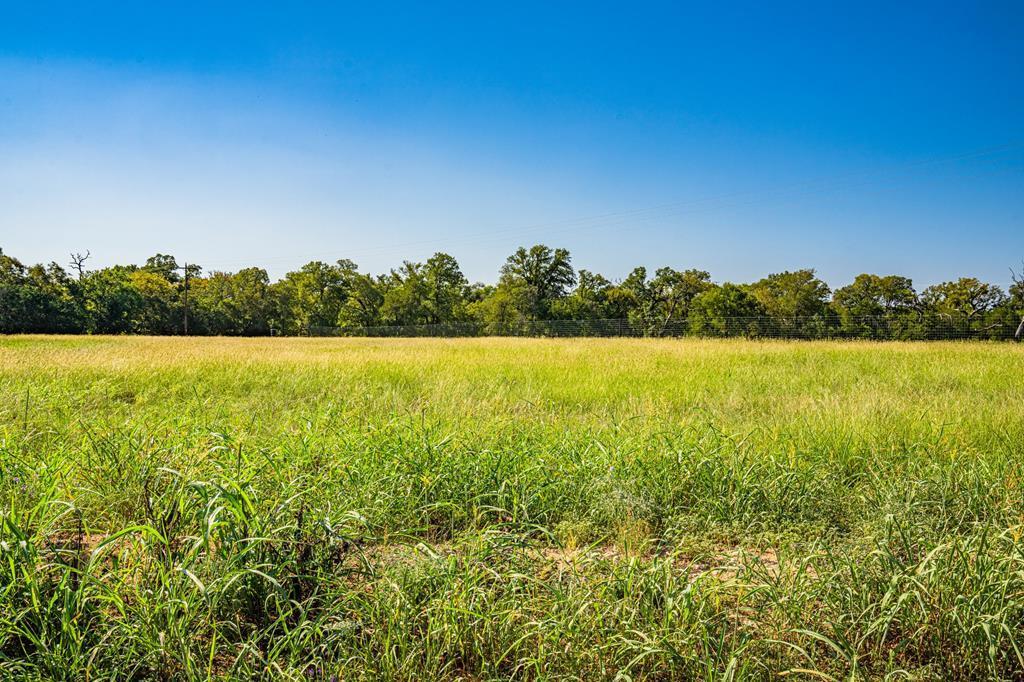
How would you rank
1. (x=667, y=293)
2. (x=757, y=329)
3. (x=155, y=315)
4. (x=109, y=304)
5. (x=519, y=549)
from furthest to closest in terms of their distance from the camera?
(x=667, y=293), (x=155, y=315), (x=109, y=304), (x=757, y=329), (x=519, y=549)

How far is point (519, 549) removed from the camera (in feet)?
7.86

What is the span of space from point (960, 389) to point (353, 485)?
8.94 m

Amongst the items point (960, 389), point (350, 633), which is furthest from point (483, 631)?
point (960, 389)

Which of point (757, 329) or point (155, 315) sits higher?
point (155, 315)

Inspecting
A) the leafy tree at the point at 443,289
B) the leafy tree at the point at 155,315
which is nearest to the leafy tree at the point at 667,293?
the leafy tree at the point at 443,289

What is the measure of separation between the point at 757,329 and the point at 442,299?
42684 millimetres

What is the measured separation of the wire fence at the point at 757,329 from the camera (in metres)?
28.5

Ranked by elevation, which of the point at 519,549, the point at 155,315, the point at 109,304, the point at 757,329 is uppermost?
the point at 109,304

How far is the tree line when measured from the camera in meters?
52.2

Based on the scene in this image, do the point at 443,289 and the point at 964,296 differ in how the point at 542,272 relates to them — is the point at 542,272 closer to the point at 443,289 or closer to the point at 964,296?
the point at 443,289

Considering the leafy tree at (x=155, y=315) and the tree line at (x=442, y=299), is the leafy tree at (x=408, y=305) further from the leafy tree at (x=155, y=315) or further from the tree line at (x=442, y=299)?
the leafy tree at (x=155, y=315)

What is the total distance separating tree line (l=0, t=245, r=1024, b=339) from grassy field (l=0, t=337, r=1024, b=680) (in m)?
46.9

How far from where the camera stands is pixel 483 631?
1761 mm

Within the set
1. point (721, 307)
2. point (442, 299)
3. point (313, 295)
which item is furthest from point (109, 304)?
point (721, 307)
